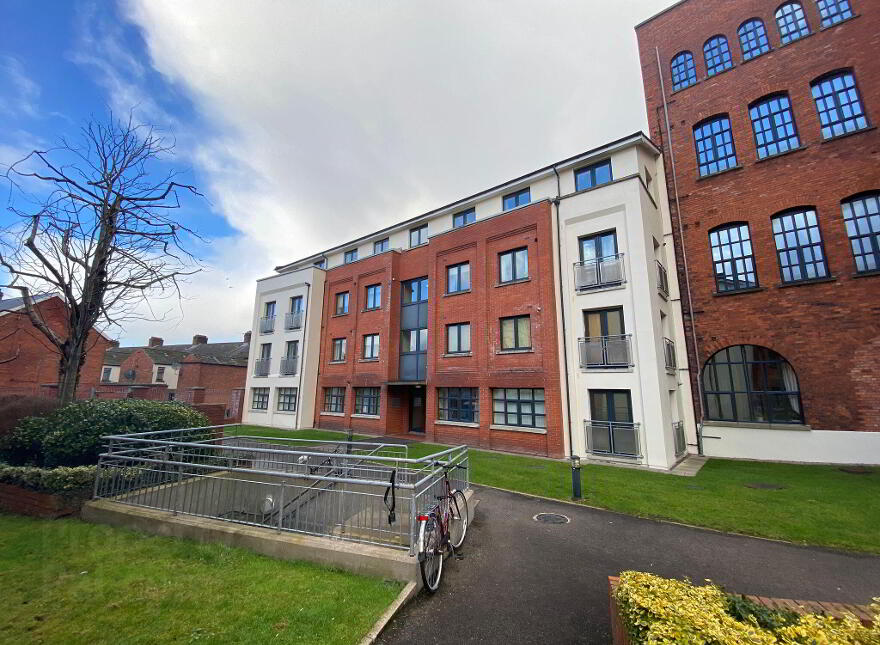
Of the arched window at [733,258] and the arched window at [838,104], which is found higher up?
the arched window at [838,104]

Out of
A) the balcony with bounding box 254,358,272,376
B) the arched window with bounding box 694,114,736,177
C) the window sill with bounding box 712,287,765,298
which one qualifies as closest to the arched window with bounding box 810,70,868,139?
the arched window with bounding box 694,114,736,177

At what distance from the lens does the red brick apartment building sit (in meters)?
13.0

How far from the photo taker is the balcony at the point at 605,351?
1354 centimetres

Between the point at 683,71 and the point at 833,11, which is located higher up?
the point at 683,71

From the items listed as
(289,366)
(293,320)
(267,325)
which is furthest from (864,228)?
(267,325)

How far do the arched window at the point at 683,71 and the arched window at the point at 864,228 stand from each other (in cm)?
887

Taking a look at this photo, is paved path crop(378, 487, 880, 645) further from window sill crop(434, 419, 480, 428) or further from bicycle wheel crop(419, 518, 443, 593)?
window sill crop(434, 419, 480, 428)

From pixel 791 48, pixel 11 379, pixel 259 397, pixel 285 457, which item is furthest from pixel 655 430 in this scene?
pixel 11 379

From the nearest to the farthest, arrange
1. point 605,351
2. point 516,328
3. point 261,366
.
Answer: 1. point 605,351
2. point 516,328
3. point 261,366

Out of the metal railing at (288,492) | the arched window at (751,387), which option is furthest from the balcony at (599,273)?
the metal railing at (288,492)

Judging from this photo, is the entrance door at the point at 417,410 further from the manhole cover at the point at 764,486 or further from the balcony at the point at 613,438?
the manhole cover at the point at 764,486

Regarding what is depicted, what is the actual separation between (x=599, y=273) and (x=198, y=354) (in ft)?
135

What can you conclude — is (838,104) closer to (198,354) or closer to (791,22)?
(791,22)

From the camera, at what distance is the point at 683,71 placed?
18.1 m
